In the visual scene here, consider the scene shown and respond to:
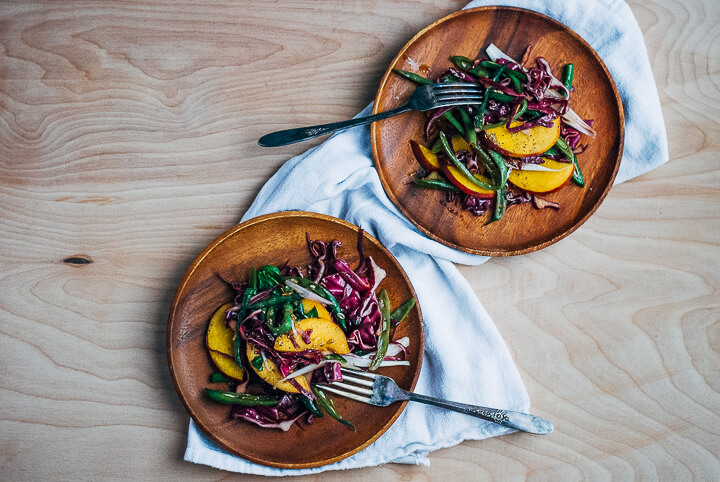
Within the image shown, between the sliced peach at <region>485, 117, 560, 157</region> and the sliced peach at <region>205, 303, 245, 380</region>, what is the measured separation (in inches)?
49.5

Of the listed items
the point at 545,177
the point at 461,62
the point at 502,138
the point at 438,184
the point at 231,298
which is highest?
the point at 461,62

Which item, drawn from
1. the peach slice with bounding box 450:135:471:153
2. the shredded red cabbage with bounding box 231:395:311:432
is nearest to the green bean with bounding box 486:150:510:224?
the peach slice with bounding box 450:135:471:153

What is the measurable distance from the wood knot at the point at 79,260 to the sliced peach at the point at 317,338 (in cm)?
103

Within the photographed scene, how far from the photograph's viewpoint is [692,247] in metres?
2.39

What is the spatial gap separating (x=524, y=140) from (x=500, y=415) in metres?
1.12

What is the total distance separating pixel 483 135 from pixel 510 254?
0.50 metres

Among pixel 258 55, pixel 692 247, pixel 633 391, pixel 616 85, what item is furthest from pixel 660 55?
pixel 258 55

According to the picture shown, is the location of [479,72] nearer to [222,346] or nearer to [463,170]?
[463,170]

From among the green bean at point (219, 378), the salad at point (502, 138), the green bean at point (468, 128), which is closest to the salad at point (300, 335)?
the green bean at point (219, 378)

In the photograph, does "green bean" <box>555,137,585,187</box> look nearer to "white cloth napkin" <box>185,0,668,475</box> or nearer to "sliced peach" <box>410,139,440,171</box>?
"white cloth napkin" <box>185,0,668,475</box>

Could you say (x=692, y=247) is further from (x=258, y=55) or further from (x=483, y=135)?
(x=258, y=55)

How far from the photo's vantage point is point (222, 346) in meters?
2.12

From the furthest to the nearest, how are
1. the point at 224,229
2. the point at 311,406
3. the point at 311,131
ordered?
the point at 224,229, the point at 311,131, the point at 311,406

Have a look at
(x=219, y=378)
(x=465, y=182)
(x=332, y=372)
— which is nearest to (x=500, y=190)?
(x=465, y=182)
